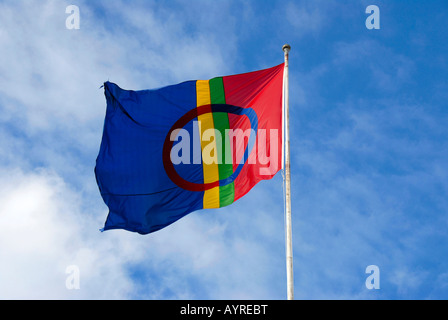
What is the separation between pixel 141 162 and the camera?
64.7ft

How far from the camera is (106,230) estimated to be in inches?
733

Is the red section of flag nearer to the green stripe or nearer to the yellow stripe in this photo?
the green stripe

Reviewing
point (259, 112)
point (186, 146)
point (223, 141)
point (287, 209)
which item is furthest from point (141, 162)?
point (287, 209)

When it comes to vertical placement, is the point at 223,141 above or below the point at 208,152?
above

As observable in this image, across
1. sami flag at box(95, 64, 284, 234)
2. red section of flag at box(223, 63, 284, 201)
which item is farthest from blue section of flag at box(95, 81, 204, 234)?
red section of flag at box(223, 63, 284, 201)

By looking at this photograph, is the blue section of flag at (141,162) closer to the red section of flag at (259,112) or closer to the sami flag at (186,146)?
the sami flag at (186,146)

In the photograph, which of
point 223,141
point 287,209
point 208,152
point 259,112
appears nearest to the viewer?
point 287,209

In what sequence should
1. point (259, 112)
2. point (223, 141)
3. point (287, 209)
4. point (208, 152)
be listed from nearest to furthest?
point (287, 209)
point (259, 112)
point (208, 152)
point (223, 141)

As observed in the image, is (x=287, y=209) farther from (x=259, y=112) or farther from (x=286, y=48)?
(x=286, y=48)

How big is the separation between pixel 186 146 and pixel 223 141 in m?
1.37

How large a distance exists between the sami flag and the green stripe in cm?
3

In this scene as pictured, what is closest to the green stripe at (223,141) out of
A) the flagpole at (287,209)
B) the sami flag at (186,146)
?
the sami flag at (186,146)
